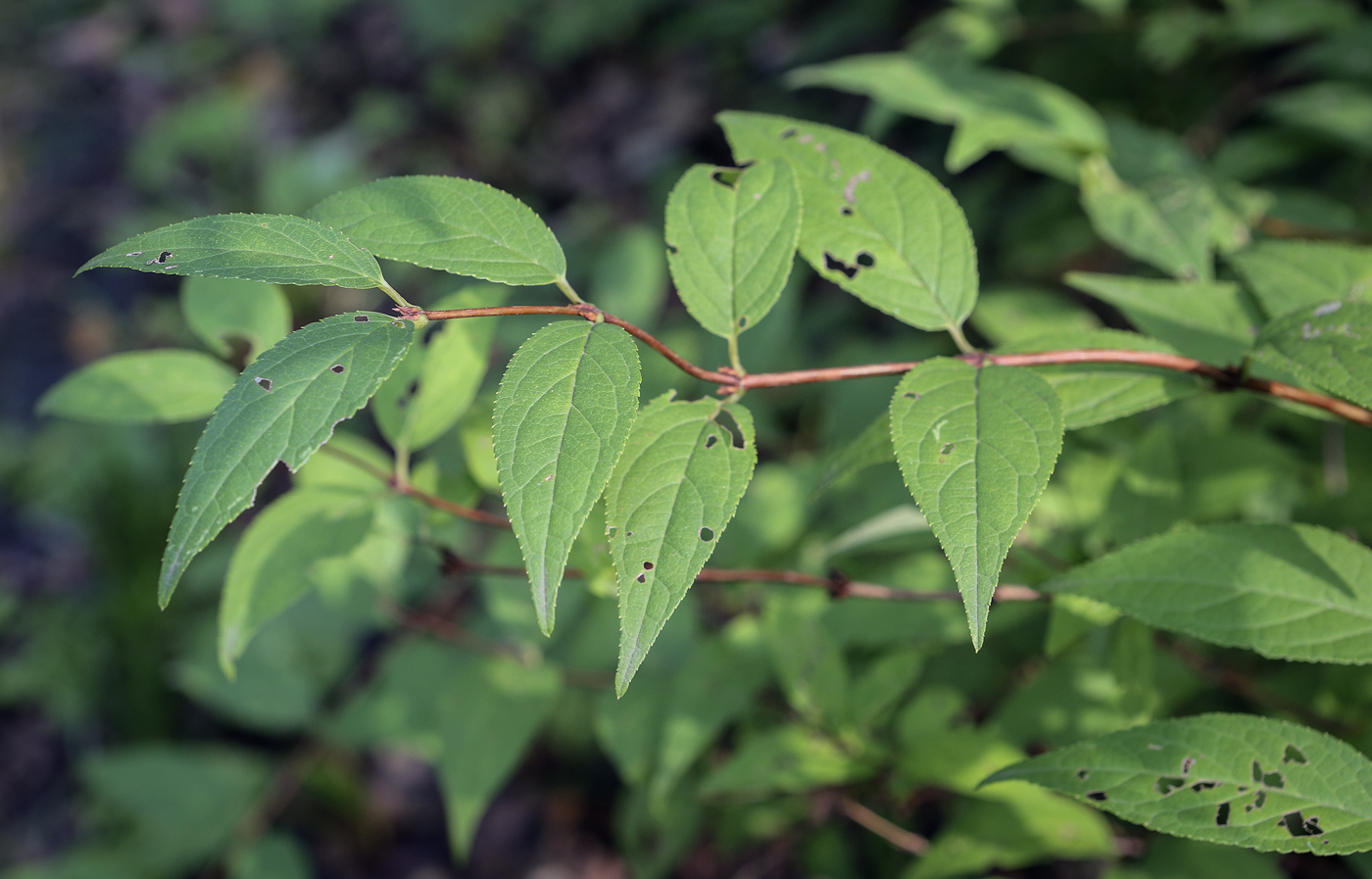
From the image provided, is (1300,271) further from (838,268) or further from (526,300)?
(526,300)

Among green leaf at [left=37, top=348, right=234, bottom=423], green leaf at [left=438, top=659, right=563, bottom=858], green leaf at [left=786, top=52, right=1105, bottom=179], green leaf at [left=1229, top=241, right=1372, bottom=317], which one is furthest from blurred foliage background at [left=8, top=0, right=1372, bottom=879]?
green leaf at [left=37, top=348, right=234, bottom=423]

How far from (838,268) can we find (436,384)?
1.83 ft

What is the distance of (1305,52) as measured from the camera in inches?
75.5

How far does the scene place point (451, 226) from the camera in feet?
2.62

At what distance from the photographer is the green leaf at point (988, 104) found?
166 cm

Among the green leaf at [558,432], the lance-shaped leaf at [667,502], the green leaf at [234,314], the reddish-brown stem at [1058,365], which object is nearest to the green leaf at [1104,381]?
the reddish-brown stem at [1058,365]

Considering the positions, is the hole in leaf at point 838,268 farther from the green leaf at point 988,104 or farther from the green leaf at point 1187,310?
the green leaf at point 988,104

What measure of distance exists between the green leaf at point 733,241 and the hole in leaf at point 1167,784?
22.9 inches

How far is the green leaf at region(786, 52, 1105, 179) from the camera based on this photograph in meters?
1.66

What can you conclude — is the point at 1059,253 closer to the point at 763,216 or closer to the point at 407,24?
the point at 763,216

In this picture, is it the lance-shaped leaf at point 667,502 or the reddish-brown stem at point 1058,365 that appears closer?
the lance-shaped leaf at point 667,502

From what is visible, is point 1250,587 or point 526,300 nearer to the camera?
point 1250,587

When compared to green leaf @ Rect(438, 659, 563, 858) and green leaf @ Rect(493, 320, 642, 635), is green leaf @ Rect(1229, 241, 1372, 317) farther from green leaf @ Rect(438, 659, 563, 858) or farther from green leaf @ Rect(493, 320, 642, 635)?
green leaf @ Rect(438, 659, 563, 858)

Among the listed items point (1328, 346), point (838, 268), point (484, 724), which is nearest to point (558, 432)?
point (838, 268)
